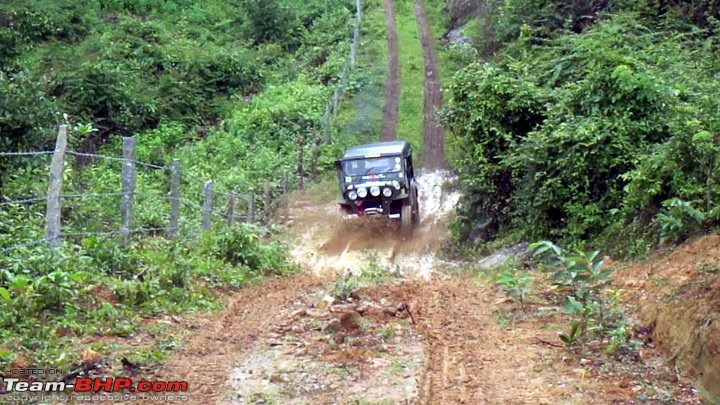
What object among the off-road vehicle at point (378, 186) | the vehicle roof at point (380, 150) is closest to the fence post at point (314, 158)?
the vehicle roof at point (380, 150)

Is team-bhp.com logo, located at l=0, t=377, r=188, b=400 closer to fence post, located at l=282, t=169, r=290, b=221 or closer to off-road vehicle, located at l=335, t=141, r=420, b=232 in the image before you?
off-road vehicle, located at l=335, t=141, r=420, b=232

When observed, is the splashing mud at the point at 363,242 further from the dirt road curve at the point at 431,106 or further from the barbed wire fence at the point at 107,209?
the dirt road curve at the point at 431,106

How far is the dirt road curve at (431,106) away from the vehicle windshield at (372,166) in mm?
5366

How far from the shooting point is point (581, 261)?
764 cm

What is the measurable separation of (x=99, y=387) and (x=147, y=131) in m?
25.6

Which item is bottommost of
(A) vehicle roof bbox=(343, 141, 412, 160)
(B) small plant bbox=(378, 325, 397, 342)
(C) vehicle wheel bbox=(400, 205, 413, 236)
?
(C) vehicle wheel bbox=(400, 205, 413, 236)

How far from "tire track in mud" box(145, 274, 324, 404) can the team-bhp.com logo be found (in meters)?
0.15

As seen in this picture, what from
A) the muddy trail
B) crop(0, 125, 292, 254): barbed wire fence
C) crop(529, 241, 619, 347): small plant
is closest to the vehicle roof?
crop(0, 125, 292, 254): barbed wire fence

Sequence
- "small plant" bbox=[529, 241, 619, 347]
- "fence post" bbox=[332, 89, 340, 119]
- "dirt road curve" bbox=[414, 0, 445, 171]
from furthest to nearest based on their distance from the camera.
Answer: "fence post" bbox=[332, 89, 340, 119], "dirt road curve" bbox=[414, 0, 445, 171], "small plant" bbox=[529, 241, 619, 347]

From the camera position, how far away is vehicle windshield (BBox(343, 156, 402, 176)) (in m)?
19.9

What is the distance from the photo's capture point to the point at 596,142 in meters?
14.2

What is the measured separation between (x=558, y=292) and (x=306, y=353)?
3.58m

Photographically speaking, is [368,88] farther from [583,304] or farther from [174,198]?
[583,304]

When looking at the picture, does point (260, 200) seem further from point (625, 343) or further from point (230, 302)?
point (625, 343)
